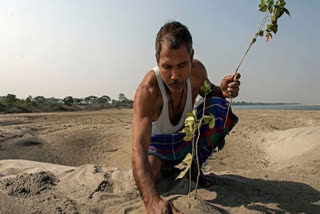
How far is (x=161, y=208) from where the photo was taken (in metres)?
1.59

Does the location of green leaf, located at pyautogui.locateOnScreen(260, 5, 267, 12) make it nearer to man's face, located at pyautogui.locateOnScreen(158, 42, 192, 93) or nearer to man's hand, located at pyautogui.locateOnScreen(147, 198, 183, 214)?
man's face, located at pyautogui.locateOnScreen(158, 42, 192, 93)

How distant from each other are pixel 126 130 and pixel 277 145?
10.2ft

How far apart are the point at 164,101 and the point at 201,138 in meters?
0.56

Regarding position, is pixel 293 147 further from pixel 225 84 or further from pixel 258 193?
pixel 225 84

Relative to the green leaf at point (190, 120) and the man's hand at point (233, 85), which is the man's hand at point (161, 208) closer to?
the green leaf at point (190, 120)

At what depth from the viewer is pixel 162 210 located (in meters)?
1.58

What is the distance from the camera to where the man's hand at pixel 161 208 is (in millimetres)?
1575

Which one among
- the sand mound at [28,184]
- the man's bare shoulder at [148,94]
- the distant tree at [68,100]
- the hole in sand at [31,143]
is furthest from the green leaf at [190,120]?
the distant tree at [68,100]

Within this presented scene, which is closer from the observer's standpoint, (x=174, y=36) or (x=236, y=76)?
(x=174, y=36)

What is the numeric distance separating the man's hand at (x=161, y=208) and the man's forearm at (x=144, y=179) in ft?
0.11

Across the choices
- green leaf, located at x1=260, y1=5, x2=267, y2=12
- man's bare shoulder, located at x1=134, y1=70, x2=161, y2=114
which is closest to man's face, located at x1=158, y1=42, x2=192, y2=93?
man's bare shoulder, located at x1=134, y1=70, x2=161, y2=114

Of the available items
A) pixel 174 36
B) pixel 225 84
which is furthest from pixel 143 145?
pixel 225 84

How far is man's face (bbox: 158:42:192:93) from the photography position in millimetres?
1903

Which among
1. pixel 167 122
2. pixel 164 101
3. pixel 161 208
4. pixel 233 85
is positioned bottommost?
pixel 161 208
